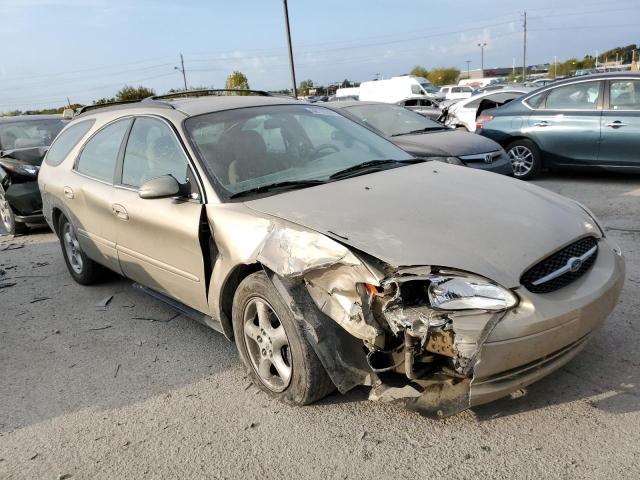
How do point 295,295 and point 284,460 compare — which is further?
point 295,295

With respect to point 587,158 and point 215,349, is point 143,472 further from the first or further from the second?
point 587,158

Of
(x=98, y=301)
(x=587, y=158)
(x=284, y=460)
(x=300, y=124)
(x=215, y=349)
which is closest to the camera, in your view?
(x=284, y=460)

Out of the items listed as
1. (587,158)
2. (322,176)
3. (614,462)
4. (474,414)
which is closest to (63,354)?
(322,176)

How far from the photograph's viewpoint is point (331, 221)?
9.52 ft

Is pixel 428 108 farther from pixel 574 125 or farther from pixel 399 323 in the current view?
pixel 399 323

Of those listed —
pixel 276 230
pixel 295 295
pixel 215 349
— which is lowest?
pixel 215 349

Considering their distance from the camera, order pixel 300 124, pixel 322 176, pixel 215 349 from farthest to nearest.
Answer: pixel 300 124, pixel 215 349, pixel 322 176

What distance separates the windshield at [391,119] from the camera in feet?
27.7

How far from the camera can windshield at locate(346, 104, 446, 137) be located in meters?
8.45

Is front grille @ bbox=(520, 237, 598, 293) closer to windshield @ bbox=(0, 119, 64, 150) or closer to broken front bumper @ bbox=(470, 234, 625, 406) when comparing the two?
broken front bumper @ bbox=(470, 234, 625, 406)

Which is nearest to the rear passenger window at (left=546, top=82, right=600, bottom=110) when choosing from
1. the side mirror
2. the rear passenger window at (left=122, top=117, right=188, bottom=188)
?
the rear passenger window at (left=122, top=117, right=188, bottom=188)

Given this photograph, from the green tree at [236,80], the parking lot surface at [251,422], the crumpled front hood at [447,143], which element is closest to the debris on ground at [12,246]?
the parking lot surface at [251,422]

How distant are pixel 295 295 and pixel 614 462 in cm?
164

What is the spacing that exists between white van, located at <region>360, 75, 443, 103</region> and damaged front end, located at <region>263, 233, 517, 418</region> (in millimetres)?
30084
